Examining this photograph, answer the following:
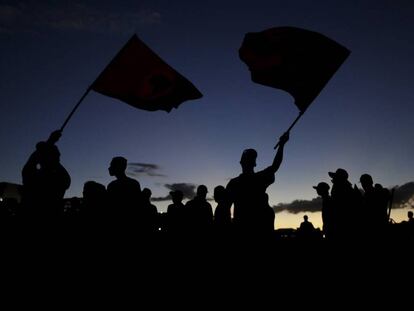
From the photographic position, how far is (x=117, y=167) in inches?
212

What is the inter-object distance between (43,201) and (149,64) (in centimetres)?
278

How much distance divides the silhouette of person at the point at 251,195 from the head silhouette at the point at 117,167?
1624 millimetres

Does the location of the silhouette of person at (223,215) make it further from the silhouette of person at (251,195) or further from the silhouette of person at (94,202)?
the silhouette of person at (94,202)

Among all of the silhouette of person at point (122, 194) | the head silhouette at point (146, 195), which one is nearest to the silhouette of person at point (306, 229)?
the head silhouette at point (146, 195)

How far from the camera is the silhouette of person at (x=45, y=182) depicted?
4.96m

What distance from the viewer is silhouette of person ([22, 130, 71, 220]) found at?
496 centimetres

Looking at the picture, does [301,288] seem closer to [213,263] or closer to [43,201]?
[213,263]

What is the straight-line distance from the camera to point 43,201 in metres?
5.00

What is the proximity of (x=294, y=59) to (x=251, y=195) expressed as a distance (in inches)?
116

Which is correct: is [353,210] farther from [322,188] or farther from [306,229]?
[306,229]

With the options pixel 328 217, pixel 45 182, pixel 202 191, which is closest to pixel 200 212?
pixel 202 191

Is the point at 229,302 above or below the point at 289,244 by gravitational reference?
below

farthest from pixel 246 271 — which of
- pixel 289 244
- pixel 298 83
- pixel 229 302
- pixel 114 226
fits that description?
pixel 289 244

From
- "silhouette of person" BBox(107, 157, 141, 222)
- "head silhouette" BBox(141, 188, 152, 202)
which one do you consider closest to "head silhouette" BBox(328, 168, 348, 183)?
"head silhouette" BBox(141, 188, 152, 202)
